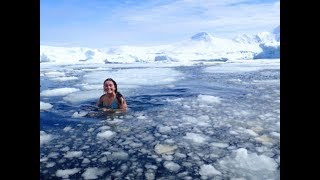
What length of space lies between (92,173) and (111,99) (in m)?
2.64

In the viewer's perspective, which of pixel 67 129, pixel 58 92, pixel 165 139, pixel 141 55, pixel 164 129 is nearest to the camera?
pixel 165 139

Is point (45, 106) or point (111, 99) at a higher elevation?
point (111, 99)

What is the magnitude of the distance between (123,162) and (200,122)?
5.31 feet

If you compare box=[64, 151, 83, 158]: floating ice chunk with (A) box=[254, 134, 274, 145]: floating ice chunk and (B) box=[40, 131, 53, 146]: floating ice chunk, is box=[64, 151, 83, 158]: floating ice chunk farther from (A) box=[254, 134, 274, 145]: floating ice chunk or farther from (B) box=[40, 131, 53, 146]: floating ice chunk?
(A) box=[254, 134, 274, 145]: floating ice chunk

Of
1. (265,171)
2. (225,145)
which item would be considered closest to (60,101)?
(225,145)

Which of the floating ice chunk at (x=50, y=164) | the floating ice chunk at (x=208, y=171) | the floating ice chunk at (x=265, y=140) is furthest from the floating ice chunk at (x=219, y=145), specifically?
the floating ice chunk at (x=50, y=164)

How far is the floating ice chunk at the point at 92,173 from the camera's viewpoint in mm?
2703

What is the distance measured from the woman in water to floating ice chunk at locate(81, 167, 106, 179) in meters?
2.33

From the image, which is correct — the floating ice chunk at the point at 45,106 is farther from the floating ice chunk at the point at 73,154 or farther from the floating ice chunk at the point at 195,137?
the floating ice chunk at the point at 195,137

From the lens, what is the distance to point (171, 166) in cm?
289

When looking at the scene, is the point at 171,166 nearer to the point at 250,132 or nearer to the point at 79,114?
the point at 250,132

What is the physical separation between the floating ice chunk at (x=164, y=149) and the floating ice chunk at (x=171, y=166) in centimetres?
26

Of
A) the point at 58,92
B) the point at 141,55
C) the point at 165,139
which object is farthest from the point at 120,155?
the point at 141,55
